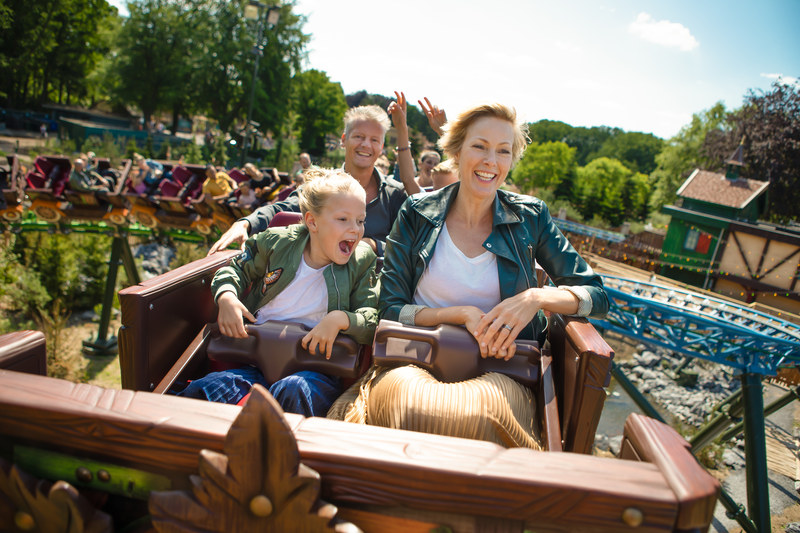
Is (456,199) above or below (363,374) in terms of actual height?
above

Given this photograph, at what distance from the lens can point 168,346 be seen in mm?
1748

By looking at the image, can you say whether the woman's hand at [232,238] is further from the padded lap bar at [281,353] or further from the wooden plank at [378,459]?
the wooden plank at [378,459]

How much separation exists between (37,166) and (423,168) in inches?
260

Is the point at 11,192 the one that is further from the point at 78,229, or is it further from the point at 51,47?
the point at 51,47

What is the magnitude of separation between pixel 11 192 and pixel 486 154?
25.5 feet

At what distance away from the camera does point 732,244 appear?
58.1 feet

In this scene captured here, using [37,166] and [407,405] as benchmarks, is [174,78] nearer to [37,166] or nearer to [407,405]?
[37,166]

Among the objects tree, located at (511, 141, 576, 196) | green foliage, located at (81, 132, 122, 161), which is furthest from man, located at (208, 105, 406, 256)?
tree, located at (511, 141, 576, 196)

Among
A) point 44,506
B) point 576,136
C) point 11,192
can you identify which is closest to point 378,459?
point 44,506

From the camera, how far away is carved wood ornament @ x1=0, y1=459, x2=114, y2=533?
31.1 inches

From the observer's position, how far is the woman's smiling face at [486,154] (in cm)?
180

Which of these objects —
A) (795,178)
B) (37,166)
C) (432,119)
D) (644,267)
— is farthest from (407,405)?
(795,178)

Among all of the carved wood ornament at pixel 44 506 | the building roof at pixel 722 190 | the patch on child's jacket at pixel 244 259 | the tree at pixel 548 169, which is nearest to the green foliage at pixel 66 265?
the patch on child's jacket at pixel 244 259

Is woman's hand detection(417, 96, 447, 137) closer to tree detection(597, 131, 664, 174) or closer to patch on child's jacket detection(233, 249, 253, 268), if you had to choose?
patch on child's jacket detection(233, 249, 253, 268)
